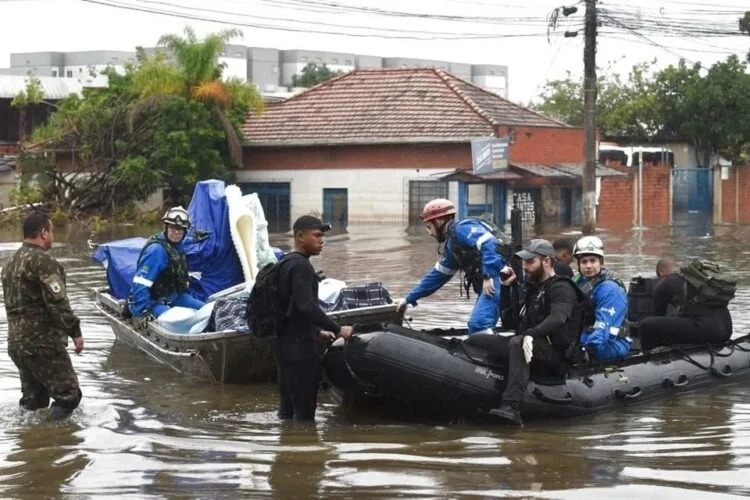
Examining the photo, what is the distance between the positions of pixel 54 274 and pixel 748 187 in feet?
141

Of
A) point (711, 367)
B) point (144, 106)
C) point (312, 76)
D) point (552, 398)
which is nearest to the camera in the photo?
point (552, 398)

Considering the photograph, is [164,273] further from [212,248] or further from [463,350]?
[463,350]

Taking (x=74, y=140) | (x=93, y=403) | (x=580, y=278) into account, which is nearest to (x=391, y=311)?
(x=580, y=278)

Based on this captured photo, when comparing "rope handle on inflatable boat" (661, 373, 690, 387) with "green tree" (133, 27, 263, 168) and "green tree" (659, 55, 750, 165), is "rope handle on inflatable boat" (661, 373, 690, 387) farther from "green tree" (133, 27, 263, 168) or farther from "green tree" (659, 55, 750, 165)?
"green tree" (659, 55, 750, 165)

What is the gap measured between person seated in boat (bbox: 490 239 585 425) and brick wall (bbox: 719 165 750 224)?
130 ft

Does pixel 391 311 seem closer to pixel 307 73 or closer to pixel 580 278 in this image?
pixel 580 278

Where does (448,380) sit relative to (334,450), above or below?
above

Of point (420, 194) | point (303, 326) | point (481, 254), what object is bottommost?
point (303, 326)

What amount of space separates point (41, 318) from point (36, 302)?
0.40 feet

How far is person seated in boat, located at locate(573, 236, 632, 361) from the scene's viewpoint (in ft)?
34.9

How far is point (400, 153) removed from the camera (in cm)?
4225

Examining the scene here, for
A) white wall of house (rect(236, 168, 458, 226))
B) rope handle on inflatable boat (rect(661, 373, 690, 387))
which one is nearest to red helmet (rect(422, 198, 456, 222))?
rope handle on inflatable boat (rect(661, 373, 690, 387))

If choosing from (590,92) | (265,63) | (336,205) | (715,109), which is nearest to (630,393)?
(590,92)

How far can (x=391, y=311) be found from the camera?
12.4 m
